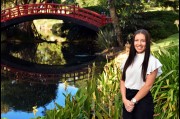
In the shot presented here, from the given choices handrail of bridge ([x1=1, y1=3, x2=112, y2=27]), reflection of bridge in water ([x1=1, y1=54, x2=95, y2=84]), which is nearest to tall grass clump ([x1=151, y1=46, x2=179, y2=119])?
reflection of bridge in water ([x1=1, y1=54, x2=95, y2=84])

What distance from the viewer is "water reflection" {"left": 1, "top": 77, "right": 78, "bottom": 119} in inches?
455

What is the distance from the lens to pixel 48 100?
1277 cm

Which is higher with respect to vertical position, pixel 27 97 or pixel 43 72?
pixel 27 97

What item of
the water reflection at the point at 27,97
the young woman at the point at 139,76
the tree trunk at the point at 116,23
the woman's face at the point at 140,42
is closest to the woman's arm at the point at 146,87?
the young woman at the point at 139,76

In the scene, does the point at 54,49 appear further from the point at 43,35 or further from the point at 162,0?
the point at 162,0

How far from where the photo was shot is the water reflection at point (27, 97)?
37.9ft

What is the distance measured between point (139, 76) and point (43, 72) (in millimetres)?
13959

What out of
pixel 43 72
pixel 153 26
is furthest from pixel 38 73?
pixel 153 26

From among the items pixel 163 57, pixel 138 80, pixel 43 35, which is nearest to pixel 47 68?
pixel 43 35

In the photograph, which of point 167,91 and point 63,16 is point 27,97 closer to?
point 167,91

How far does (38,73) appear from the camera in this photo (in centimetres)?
1794

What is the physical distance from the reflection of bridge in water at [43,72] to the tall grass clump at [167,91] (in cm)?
937

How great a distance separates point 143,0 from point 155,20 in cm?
150

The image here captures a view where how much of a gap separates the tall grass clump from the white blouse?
1187 millimetres
